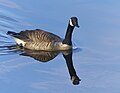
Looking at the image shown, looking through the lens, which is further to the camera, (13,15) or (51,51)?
(13,15)

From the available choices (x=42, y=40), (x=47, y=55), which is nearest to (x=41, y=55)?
(x=47, y=55)

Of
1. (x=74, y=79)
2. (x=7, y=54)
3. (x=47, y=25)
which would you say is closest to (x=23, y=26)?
(x=47, y=25)

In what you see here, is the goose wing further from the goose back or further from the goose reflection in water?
the goose reflection in water

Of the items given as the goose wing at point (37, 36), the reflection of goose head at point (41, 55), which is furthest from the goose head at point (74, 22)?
the reflection of goose head at point (41, 55)

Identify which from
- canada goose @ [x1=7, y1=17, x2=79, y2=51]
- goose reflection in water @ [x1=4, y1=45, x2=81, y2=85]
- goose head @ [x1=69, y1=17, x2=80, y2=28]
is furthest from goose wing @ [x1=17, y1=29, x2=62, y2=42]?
goose head @ [x1=69, y1=17, x2=80, y2=28]

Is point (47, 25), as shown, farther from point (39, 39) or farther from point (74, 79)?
point (74, 79)

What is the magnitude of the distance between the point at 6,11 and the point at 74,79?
16.4ft

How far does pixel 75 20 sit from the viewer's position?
54.0 feet

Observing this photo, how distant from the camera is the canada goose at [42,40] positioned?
1677 cm

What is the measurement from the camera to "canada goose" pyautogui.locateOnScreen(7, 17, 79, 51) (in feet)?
55.0

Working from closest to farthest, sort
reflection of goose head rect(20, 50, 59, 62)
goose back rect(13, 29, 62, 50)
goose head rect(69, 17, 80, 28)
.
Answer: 1. reflection of goose head rect(20, 50, 59, 62)
2. goose head rect(69, 17, 80, 28)
3. goose back rect(13, 29, 62, 50)

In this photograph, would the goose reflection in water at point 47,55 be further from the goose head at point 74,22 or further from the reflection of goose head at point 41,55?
the goose head at point 74,22

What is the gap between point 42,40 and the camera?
16.9 metres

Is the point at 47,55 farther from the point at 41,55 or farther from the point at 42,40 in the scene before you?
the point at 42,40
